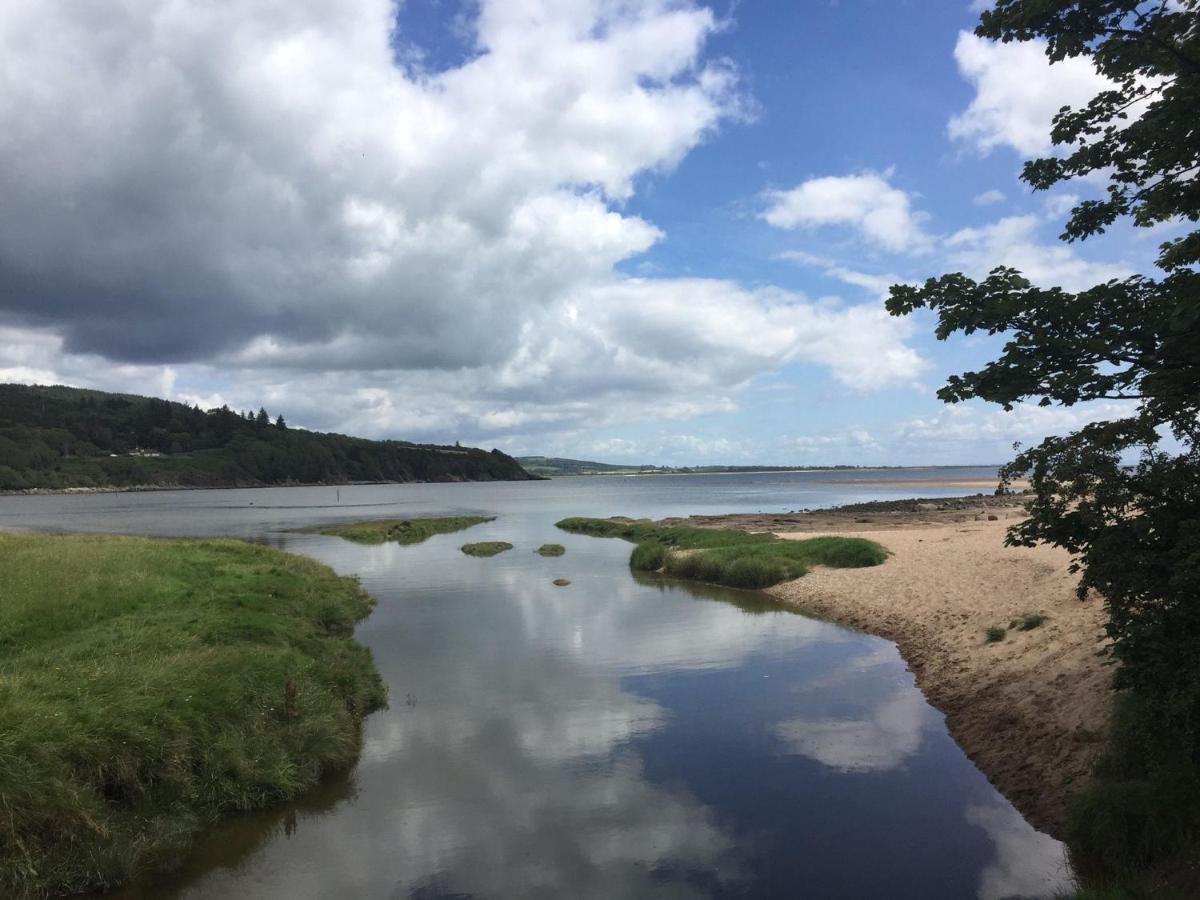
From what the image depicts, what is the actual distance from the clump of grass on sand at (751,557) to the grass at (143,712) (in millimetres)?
25758

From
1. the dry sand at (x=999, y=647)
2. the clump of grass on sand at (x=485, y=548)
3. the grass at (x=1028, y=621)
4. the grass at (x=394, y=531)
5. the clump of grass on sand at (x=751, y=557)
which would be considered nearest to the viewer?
the dry sand at (x=999, y=647)

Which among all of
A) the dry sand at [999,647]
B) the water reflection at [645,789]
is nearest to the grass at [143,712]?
the water reflection at [645,789]

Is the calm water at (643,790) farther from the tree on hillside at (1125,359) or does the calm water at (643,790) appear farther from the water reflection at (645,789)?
the tree on hillside at (1125,359)

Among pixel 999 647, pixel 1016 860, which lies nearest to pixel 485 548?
pixel 999 647

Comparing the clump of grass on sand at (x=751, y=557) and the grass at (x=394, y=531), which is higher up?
the clump of grass on sand at (x=751, y=557)

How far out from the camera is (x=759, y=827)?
14422mm

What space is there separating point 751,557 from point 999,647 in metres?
23.5

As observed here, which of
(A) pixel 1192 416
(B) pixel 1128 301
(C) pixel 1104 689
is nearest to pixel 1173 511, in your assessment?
(A) pixel 1192 416

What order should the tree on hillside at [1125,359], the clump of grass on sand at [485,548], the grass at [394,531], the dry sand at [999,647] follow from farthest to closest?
1. the grass at [394,531]
2. the clump of grass on sand at [485,548]
3. the dry sand at [999,647]
4. the tree on hillside at [1125,359]

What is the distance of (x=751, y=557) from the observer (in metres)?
46.6

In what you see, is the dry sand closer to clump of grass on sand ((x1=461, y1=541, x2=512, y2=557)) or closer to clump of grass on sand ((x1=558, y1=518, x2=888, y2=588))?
clump of grass on sand ((x1=558, y1=518, x2=888, y2=588))

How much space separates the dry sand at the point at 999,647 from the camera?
15469 mm

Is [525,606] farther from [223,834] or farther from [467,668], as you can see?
[223,834]

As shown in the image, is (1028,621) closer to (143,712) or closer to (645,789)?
(645,789)
